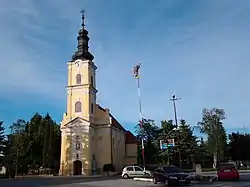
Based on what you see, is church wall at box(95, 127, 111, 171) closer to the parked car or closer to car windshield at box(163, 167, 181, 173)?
the parked car

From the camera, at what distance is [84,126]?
59344mm

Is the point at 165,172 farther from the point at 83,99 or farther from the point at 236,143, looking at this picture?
the point at 236,143

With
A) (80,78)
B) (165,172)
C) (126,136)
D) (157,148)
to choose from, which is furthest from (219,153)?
(165,172)

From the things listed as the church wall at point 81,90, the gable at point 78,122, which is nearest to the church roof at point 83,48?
the church wall at point 81,90

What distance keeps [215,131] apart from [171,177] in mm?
46634

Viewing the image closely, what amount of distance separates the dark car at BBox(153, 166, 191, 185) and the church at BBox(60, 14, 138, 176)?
31.5 metres

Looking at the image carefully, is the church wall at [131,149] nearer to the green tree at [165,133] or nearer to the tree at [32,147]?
the green tree at [165,133]

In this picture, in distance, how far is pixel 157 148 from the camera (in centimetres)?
7175

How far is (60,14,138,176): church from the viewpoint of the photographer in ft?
191

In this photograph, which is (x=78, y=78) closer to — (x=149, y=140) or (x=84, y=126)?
(x=84, y=126)

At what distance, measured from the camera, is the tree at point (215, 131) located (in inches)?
2675

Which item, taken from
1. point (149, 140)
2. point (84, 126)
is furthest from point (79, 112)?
point (149, 140)

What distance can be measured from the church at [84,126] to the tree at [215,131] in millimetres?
19109

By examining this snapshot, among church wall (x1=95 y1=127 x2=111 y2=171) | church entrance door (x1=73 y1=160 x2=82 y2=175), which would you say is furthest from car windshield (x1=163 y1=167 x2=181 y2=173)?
church wall (x1=95 y1=127 x2=111 y2=171)
